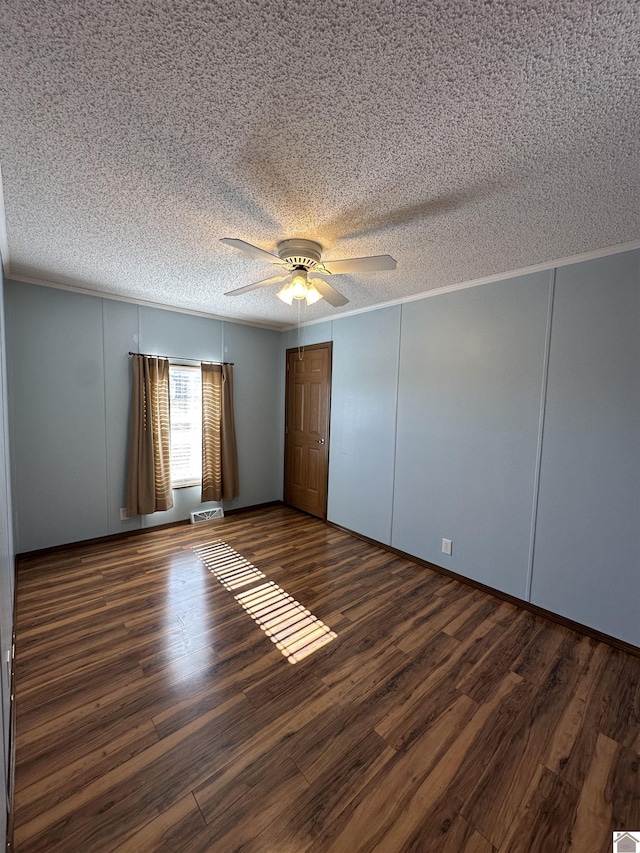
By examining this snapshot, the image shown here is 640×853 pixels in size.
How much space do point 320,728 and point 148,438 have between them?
3.05 metres

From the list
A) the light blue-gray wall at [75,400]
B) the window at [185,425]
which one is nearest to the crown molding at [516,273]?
the window at [185,425]

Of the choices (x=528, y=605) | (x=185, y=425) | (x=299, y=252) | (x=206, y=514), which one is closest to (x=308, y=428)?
(x=185, y=425)

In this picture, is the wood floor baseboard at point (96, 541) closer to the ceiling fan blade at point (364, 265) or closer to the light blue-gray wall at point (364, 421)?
the light blue-gray wall at point (364, 421)

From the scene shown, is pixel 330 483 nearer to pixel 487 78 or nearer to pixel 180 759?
pixel 180 759

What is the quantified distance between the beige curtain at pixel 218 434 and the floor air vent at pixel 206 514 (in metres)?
0.15

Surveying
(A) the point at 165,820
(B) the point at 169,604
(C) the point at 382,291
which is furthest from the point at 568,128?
(B) the point at 169,604

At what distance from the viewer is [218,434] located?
13.8ft

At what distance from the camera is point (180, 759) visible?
4.51 ft

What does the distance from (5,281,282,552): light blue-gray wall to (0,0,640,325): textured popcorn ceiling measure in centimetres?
106

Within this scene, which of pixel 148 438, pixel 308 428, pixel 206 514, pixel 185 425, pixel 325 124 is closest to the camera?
pixel 325 124

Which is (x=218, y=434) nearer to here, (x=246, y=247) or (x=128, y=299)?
(x=128, y=299)

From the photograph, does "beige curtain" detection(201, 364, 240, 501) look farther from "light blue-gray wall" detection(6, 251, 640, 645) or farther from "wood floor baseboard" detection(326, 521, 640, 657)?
"wood floor baseboard" detection(326, 521, 640, 657)

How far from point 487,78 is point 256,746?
265cm

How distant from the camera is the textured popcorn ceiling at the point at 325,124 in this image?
891mm
